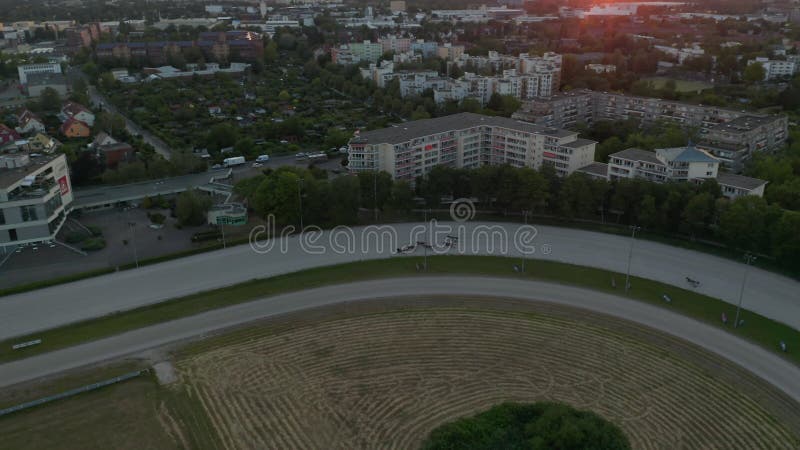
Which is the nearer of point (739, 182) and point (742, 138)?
point (739, 182)

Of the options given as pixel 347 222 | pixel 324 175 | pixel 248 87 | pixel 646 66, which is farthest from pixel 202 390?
pixel 646 66

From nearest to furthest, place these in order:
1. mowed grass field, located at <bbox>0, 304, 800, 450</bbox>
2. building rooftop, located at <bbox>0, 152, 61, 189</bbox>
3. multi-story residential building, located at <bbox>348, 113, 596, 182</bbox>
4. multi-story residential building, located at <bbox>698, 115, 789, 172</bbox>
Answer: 1. mowed grass field, located at <bbox>0, 304, 800, 450</bbox>
2. building rooftop, located at <bbox>0, 152, 61, 189</bbox>
3. multi-story residential building, located at <bbox>348, 113, 596, 182</bbox>
4. multi-story residential building, located at <bbox>698, 115, 789, 172</bbox>

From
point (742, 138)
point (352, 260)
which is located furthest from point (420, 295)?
point (742, 138)

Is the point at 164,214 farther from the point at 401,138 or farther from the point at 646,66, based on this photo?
the point at 646,66

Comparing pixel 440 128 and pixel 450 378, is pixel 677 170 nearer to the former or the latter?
pixel 440 128

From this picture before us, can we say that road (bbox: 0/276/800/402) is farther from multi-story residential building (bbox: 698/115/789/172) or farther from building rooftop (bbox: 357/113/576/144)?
multi-story residential building (bbox: 698/115/789/172)

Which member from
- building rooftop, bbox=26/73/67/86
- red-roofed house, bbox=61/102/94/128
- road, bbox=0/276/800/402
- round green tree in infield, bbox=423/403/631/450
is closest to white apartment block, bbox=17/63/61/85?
building rooftop, bbox=26/73/67/86
